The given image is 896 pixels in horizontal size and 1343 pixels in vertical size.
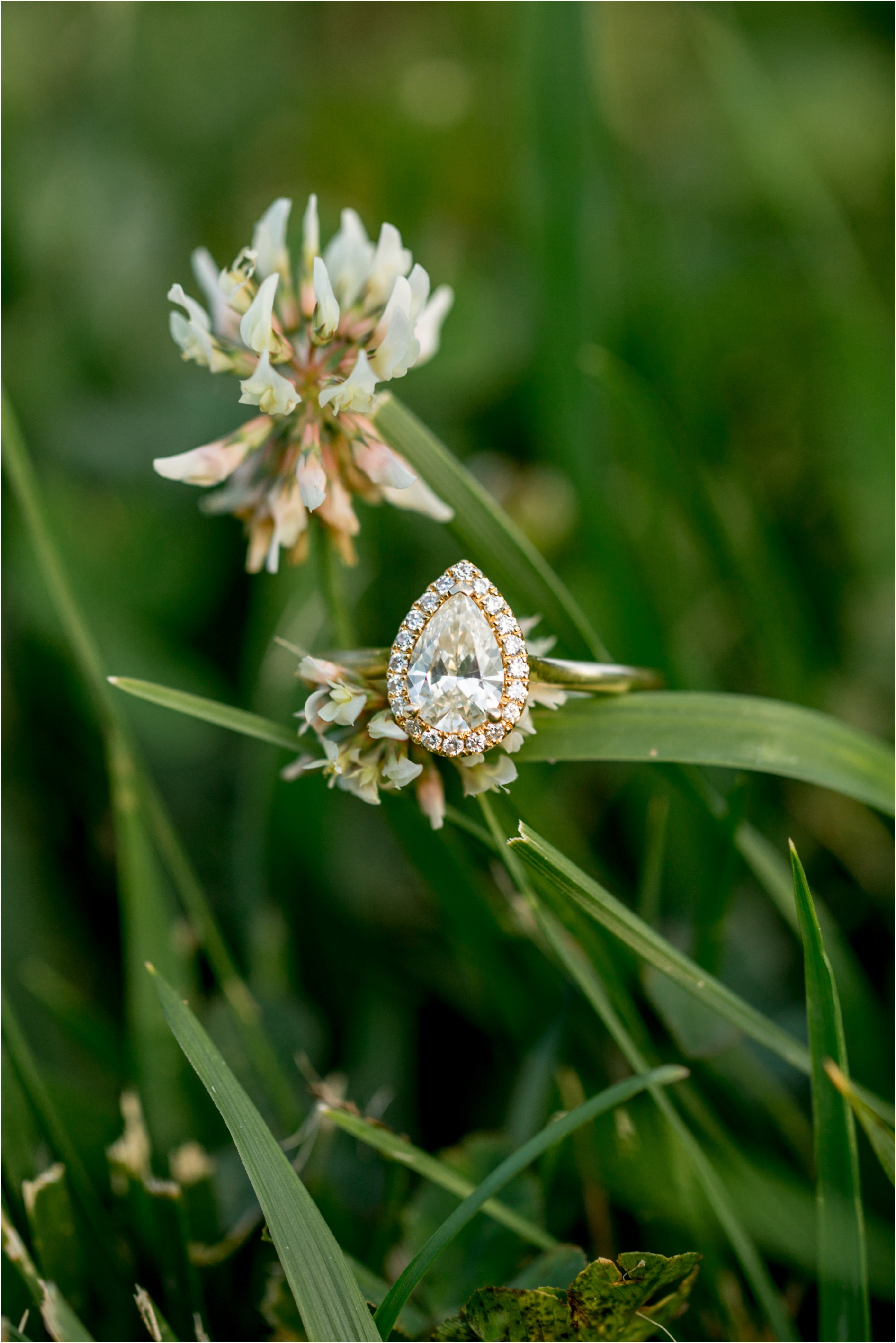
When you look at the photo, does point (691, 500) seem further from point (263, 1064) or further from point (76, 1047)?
point (76, 1047)

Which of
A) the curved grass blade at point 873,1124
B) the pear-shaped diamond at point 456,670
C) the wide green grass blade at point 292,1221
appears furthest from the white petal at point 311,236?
the curved grass blade at point 873,1124

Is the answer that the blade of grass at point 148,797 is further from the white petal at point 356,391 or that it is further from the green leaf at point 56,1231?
the white petal at point 356,391

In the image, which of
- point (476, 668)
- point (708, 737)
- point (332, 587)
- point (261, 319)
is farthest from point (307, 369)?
point (708, 737)

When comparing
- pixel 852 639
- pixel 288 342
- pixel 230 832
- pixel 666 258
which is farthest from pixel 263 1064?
pixel 666 258

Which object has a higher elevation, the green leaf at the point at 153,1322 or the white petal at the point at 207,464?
the white petal at the point at 207,464

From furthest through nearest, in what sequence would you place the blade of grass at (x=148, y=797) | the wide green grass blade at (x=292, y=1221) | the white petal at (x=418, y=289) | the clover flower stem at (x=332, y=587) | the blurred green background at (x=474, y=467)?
1. the blurred green background at (x=474, y=467)
2. the blade of grass at (x=148, y=797)
3. the clover flower stem at (x=332, y=587)
4. the white petal at (x=418, y=289)
5. the wide green grass blade at (x=292, y=1221)

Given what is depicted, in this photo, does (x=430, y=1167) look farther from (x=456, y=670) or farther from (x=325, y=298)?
(x=325, y=298)

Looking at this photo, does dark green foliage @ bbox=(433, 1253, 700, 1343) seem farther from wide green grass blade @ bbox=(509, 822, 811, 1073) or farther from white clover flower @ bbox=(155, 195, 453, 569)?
white clover flower @ bbox=(155, 195, 453, 569)
